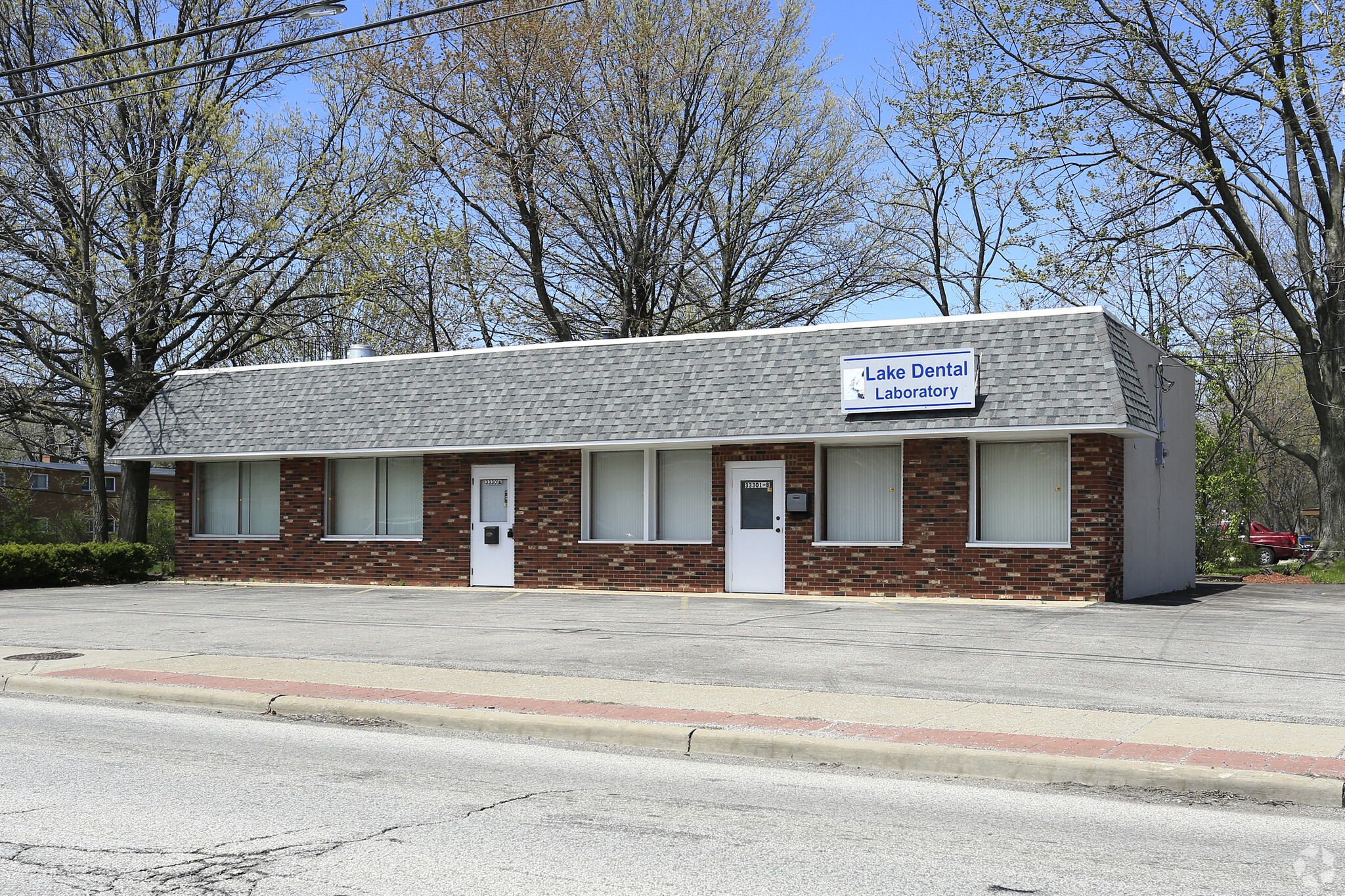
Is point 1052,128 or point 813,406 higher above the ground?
point 1052,128

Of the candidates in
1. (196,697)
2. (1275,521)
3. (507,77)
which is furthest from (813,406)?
(1275,521)

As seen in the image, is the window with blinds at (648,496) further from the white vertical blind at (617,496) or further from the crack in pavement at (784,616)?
the crack in pavement at (784,616)

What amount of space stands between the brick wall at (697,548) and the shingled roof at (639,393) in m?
0.77

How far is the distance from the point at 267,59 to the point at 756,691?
27.5 metres

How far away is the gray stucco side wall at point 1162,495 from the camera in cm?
2056

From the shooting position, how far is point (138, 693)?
11320 mm

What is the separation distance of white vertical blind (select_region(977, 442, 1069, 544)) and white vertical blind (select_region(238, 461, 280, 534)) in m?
14.5

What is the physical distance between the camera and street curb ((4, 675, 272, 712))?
35.4 ft

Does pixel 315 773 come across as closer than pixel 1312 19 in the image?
Yes

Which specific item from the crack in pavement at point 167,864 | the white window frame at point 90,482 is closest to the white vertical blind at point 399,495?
the crack in pavement at point 167,864

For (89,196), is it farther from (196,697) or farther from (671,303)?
(196,697)

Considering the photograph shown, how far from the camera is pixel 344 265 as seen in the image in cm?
3653

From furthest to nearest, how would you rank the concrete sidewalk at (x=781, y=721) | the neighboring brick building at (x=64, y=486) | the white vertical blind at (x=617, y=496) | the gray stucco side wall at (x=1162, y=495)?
the neighboring brick building at (x=64, y=486)
the white vertical blind at (x=617, y=496)
the gray stucco side wall at (x=1162, y=495)
the concrete sidewalk at (x=781, y=721)

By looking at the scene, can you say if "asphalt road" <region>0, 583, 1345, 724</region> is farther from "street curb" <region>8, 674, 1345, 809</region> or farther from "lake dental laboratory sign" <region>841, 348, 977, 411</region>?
"lake dental laboratory sign" <region>841, 348, 977, 411</region>
